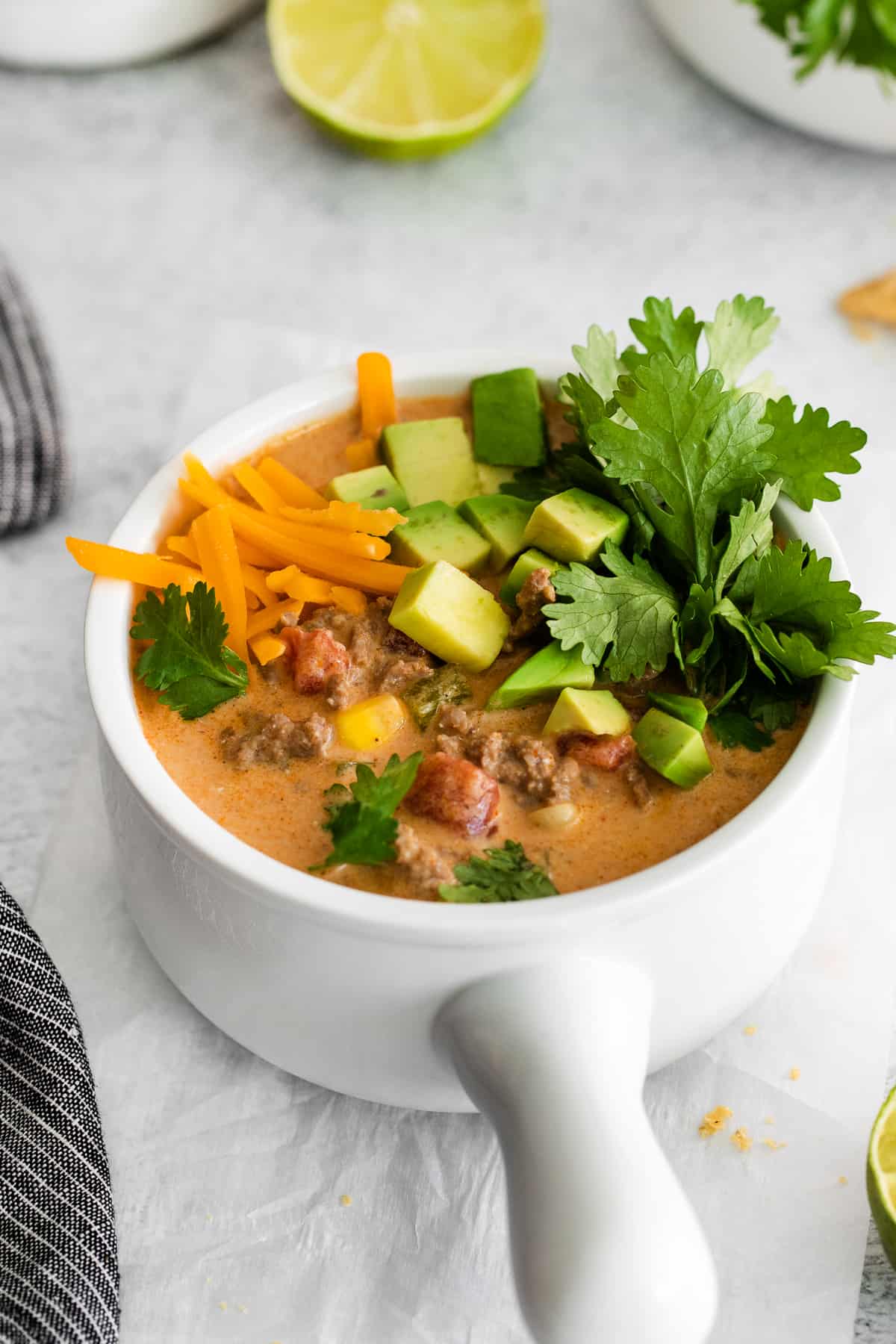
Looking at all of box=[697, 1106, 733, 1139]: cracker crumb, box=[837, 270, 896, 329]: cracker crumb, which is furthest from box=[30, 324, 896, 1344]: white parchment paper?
box=[837, 270, 896, 329]: cracker crumb

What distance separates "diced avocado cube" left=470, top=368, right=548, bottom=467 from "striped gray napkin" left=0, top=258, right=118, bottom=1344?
867 millimetres

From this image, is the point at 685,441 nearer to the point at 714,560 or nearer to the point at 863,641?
the point at 714,560

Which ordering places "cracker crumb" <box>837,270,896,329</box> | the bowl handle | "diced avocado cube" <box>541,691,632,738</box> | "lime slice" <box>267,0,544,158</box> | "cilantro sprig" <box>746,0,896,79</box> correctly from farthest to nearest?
"lime slice" <box>267,0,544,158</box> < "cracker crumb" <box>837,270,896,329</box> < "cilantro sprig" <box>746,0,896,79</box> < "diced avocado cube" <box>541,691,632,738</box> < the bowl handle

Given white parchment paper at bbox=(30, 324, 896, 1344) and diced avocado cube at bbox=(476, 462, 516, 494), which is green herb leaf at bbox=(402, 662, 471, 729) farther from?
white parchment paper at bbox=(30, 324, 896, 1344)

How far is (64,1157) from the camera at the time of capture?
67.1 inches

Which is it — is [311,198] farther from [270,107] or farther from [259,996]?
[259,996]

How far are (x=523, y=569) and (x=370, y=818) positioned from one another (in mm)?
414

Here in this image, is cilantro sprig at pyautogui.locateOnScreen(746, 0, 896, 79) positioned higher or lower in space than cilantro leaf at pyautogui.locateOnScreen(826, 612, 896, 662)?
higher

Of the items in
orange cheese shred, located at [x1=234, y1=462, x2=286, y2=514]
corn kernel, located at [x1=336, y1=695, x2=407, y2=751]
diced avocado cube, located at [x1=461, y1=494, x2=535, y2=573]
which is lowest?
corn kernel, located at [x1=336, y1=695, x2=407, y2=751]

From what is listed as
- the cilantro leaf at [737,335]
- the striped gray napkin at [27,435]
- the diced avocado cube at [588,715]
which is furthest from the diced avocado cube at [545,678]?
the striped gray napkin at [27,435]

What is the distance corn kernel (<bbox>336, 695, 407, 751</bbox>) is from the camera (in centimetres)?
173

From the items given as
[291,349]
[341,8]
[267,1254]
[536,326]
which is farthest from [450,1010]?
[341,8]

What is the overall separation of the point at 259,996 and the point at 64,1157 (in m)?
0.30

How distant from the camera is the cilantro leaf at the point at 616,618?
172cm
